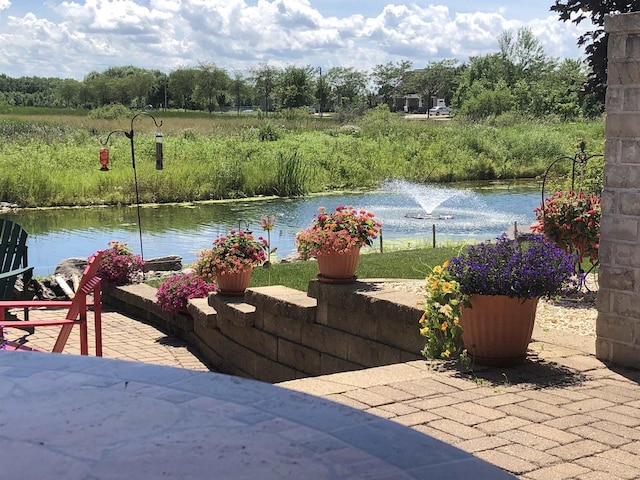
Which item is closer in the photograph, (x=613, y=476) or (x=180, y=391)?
(x=180, y=391)

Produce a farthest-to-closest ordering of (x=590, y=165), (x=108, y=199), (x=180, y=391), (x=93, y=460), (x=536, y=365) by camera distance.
Answer: 1. (x=108, y=199)
2. (x=590, y=165)
3. (x=536, y=365)
4. (x=180, y=391)
5. (x=93, y=460)

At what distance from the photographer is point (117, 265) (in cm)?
922

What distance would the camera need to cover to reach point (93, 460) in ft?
3.99

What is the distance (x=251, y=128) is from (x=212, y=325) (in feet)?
100

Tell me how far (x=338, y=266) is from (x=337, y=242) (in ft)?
0.54

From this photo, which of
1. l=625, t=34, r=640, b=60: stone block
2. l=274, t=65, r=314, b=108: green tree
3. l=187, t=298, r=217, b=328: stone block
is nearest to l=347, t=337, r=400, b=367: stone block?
l=187, t=298, r=217, b=328: stone block

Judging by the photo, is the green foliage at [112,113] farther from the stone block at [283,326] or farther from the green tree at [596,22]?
the stone block at [283,326]

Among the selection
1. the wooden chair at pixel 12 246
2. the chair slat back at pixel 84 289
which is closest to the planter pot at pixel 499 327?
the chair slat back at pixel 84 289

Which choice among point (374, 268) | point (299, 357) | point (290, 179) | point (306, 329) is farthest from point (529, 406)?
point (290, 179)

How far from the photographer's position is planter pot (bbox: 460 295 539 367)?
4.23 meters

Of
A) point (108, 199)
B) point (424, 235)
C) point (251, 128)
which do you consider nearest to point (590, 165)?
point (424, 235)

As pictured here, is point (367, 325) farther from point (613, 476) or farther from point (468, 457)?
point (468, 457)

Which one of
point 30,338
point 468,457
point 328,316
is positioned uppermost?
point 468,457

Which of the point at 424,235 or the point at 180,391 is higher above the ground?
the point at 180,391
